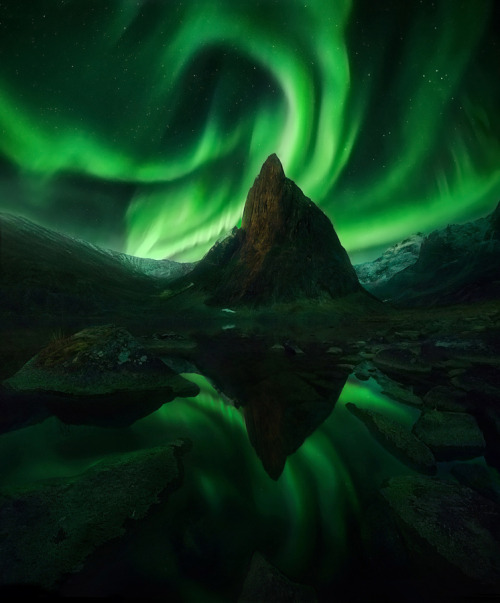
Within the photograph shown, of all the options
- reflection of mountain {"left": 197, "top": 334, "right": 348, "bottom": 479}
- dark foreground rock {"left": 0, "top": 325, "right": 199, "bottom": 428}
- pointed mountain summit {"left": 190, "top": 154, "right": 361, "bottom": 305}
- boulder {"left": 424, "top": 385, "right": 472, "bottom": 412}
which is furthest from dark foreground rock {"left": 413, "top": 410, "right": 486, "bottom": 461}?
pointed mountain summit {"left": 190, "top": 154, "right": 361, "bottom": 305}

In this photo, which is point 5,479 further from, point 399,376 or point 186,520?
point 399,376

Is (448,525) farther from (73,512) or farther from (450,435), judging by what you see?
(73,512)

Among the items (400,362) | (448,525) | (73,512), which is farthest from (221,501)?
(400,362)

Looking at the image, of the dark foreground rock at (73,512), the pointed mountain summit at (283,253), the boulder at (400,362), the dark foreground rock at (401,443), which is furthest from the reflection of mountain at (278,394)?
the pointed mountain summit at (283,253)

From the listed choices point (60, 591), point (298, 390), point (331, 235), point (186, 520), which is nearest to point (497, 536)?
point (186, 520)

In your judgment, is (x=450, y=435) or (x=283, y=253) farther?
(x=283, y=253)
